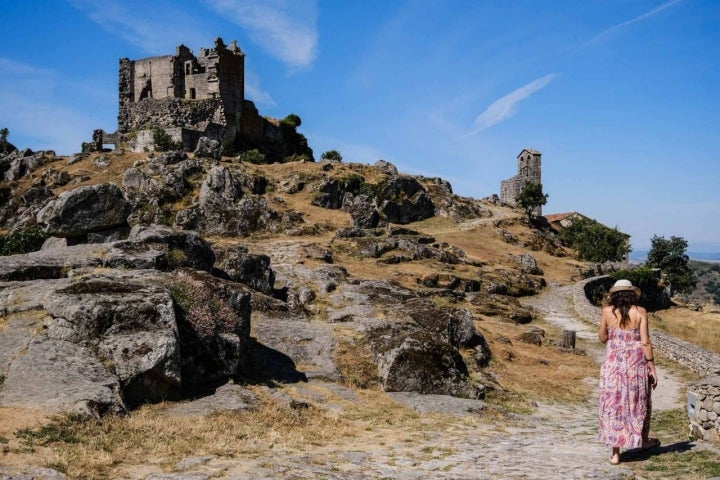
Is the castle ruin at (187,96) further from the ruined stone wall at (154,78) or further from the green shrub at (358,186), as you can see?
the green shrub at (358,186)

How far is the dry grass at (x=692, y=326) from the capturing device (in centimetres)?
3131

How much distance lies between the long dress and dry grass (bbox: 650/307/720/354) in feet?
72.8

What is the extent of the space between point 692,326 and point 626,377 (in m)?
35.4

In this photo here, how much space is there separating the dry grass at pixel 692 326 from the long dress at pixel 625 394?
22.2 m

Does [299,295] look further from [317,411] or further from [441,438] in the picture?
[441,438]

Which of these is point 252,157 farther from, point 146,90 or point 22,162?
point 22,162

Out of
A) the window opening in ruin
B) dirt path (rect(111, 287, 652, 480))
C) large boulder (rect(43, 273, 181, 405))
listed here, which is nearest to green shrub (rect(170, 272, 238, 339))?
large boulder (rect(43, 273, 181, 405))

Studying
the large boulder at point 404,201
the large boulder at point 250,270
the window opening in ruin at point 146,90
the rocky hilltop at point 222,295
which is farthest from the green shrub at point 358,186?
the large boulder at point 250,270

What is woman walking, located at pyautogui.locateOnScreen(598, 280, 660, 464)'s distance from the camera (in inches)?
352

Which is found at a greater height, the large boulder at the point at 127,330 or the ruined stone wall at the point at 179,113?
the ruined stone wall at the point at 179,113

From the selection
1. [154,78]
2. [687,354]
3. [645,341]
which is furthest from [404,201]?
[645,341]

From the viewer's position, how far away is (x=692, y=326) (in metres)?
39.5

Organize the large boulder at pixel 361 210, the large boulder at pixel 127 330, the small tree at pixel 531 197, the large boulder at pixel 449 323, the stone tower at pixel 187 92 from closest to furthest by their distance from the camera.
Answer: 1. the large boulder at pixel 127 330
2. the large boulder at pixel 449 323
3. the large boulder at pixel 361 210
4. the stone tower at pixel 187 92
5. the small tree at pixel 531 197

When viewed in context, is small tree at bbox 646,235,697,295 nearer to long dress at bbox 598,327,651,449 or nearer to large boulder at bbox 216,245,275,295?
large boulder at bbox 216,245,275,295
